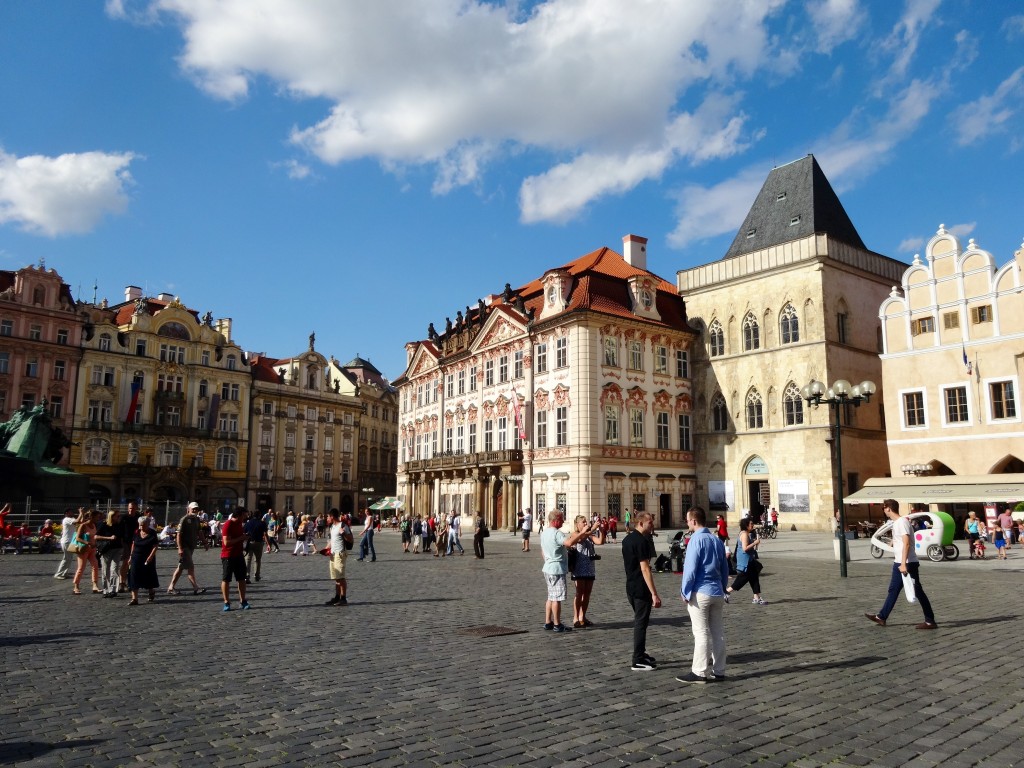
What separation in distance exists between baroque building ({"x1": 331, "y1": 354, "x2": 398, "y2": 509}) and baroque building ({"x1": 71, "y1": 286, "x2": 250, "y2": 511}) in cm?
1406

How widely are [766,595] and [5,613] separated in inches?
550

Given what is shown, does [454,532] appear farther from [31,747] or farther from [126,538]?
[31,747]

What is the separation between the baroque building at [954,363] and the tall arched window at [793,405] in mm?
4839

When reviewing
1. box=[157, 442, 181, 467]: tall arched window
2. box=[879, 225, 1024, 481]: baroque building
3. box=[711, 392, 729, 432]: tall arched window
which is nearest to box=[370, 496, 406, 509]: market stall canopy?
box=[157, 442, 181, 467]: tall arched window

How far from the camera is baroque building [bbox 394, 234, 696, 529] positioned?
150ft

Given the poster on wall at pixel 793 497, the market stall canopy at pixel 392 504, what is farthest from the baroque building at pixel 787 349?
the market stall canopy at pixel 392 504

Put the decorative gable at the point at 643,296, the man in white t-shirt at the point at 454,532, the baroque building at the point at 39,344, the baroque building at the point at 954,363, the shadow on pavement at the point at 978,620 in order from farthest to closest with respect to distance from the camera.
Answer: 1. the baroque building at the point at 39,344
2. the decorative gable at the point at 643,296
3. the baroque building at the point at 954,363
4. the man in white t-shirt at the point at 454,532
5. the shadow on pavement at the point at 978,620

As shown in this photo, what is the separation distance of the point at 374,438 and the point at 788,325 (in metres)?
54.6

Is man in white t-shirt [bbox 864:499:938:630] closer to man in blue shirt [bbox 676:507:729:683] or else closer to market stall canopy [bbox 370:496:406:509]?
man in blue shirt [bbox 676:507:729:683]

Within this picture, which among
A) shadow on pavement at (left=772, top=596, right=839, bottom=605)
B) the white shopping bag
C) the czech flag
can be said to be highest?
the czech flag

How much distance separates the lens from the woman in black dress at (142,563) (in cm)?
1467

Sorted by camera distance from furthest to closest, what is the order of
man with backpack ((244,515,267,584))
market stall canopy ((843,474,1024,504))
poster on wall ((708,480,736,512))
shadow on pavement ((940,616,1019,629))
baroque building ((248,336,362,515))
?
baroque building ((248,336,362,515)) < poster on wall ((708,480,736,512)) < market stall canopy ((843,474,1024,504)) < man with backpack ((244,515,267,584)) < shadow on pavement ((940,616,1019,629))

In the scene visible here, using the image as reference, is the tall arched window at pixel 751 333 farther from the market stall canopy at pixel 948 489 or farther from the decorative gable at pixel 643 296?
the market stall canopy at pixel 948 489

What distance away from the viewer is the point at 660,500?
47500 millimetres
